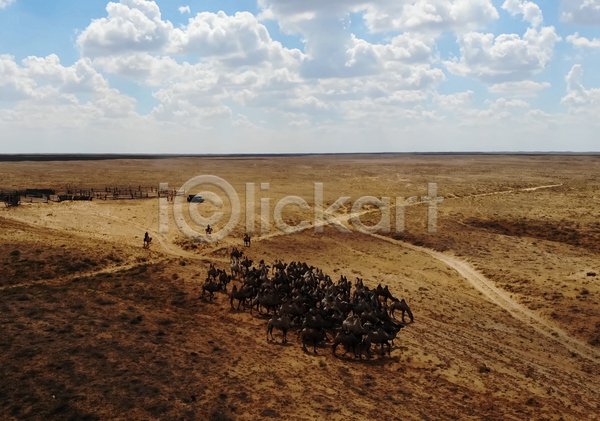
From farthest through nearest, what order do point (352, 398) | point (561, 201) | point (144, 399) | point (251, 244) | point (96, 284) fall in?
point (561, 201) < point (251, 244) < point (96, 284) < point (352, 398) < point (144, 399)

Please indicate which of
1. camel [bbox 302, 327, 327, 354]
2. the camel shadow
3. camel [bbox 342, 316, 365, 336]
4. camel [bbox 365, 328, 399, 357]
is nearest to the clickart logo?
the camel shadow

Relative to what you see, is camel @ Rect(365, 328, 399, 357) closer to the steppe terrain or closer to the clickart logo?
the steppe terrain

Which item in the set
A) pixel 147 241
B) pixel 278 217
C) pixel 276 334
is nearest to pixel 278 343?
pixel 276 334

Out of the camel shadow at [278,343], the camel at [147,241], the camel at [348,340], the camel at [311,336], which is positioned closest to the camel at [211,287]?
the camel shadow at [278,343]

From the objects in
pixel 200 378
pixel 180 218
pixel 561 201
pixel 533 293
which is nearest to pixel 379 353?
pixel 200 378

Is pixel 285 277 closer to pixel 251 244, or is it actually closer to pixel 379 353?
pixel 379 353

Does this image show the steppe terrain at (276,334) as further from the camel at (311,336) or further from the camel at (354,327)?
the camel at (354,327)
